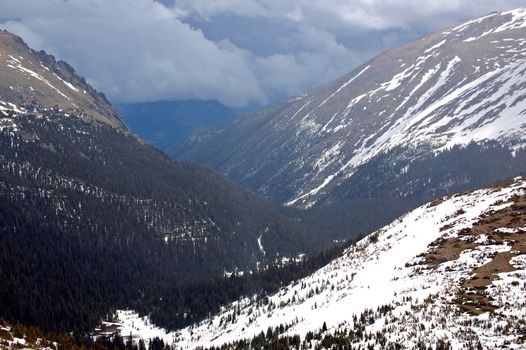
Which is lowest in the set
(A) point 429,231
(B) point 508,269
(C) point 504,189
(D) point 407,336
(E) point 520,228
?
(D) point 407,336

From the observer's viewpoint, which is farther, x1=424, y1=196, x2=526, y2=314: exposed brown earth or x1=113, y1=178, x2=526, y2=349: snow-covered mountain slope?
x1=424, y1=196, x2=526, y2=314: exposed brown earth

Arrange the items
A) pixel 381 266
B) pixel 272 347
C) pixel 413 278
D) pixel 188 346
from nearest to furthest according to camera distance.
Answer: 1. pixel 272 347
2. pixel 413 278
3. pixel 381 266
4. pixel 188 346

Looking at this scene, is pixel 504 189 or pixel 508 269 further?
pixel 504 189

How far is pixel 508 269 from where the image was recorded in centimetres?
9056

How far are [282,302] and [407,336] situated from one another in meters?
79.5

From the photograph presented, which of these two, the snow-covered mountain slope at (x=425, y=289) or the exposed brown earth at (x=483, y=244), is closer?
the snow-covered mountain slope at (x=425, y=289)

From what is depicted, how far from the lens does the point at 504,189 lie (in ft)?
470

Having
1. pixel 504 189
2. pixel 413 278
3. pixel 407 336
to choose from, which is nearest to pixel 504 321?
pixel 407 336

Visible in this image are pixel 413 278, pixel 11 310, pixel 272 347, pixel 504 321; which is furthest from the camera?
pixel 11 310

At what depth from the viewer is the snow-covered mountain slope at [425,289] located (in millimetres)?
75062

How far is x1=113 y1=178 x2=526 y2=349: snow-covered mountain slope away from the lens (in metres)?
75.1

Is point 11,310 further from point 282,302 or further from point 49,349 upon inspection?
point 49,349

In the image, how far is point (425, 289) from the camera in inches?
3725

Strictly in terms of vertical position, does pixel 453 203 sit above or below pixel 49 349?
above
